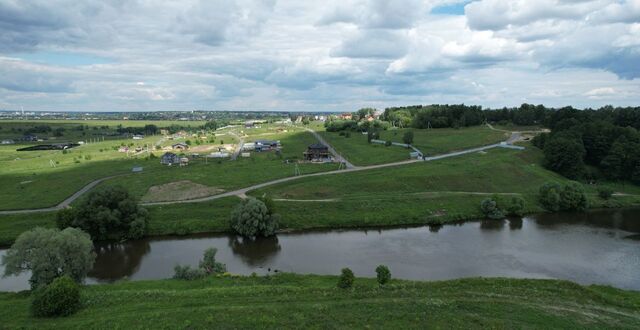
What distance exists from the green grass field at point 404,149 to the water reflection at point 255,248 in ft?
150

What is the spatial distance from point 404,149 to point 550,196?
46.9 metres

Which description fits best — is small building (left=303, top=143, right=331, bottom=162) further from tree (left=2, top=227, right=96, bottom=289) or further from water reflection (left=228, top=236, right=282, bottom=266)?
tree (left=2, top=227, right=96, bottom=289)

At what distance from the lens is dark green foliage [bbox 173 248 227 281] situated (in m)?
38.3

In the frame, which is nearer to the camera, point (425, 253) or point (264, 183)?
point (425, 253)

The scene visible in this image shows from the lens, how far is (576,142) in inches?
3487

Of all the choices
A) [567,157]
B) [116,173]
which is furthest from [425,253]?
[116,173]

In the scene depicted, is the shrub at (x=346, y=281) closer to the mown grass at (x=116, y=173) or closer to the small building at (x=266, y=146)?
the mown grass at (x=116, y=173)

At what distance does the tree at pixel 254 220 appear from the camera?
53.3 m

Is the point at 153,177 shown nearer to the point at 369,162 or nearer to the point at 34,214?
the point at 34,214

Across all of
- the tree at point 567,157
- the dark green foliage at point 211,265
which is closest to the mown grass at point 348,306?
the dark green foliage at point 211,265

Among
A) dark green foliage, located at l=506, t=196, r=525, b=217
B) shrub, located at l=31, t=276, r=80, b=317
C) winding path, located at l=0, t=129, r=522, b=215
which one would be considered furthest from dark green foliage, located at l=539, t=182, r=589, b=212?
shrub, located at l=31, t=276, r=80, b=317

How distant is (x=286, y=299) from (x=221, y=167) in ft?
209

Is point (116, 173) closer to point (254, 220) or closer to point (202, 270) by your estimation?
point (254, 220)

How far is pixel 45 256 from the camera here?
115ft
